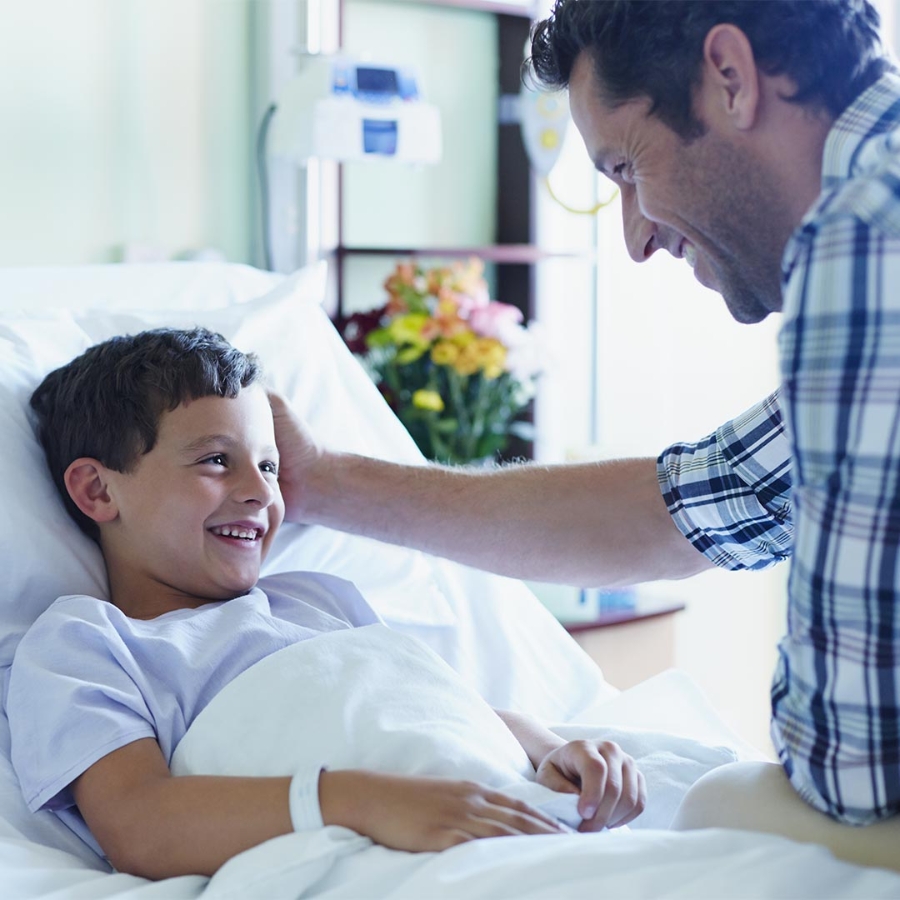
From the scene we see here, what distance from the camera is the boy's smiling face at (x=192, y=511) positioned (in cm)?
139

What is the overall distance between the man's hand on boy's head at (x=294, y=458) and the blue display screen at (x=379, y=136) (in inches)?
34.9

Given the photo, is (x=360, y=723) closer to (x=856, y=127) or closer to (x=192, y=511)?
(x=192, y=511)

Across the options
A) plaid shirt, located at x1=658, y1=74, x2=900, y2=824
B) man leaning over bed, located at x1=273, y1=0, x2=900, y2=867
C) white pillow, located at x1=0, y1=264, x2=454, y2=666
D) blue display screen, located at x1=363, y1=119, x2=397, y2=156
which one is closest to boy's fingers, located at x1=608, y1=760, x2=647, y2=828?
man leaning over bed, located at x1=273, y1=0, x2=900, y2=867

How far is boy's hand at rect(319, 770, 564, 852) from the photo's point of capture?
39.2 inches

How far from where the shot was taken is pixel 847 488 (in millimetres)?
887

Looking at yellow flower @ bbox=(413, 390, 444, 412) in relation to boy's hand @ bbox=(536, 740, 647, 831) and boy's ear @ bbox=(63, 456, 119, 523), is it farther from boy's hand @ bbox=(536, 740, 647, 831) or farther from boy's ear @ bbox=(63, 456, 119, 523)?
boy's hand @ bbox=(536, 740, 647, 831)

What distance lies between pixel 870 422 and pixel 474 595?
952 mm

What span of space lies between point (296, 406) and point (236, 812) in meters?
0.80

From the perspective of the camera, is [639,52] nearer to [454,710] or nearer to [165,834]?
[454,710]

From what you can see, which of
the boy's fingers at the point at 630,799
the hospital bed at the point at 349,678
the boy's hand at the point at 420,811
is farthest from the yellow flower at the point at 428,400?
the boy's hand at the point at 420,811

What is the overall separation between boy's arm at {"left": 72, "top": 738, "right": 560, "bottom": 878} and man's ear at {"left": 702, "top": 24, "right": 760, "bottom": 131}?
2.11ft

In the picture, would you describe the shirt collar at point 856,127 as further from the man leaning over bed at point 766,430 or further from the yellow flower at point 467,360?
the yellow flower at point 467,360

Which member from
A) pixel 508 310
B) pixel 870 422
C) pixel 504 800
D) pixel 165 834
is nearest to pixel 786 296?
pixel 870 422

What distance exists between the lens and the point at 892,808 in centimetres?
95
